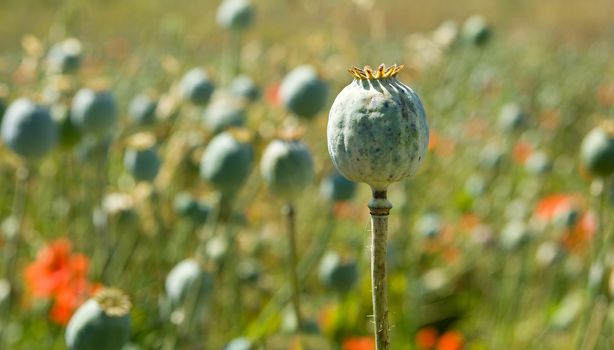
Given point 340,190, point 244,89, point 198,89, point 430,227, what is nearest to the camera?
point 340,190

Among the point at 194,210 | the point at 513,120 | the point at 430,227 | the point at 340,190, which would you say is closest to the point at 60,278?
the point at 194,210

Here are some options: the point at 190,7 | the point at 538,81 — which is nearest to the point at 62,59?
the point at 538,81

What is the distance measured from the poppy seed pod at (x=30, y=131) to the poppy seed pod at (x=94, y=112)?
18cm

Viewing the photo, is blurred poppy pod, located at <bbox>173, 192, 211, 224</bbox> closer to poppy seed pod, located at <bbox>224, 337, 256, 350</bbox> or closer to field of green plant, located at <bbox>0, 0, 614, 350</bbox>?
field of green plant, located at <bbox>0, 0, 614, 350</bbox>

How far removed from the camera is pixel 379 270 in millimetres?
551

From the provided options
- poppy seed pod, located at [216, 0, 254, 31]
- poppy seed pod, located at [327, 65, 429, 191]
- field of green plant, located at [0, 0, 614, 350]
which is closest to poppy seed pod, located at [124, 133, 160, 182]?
field of green plant, located at [0, 0, 614, 350]

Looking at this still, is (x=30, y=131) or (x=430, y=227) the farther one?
(x=430, y=227)

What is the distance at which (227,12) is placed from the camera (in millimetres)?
2037

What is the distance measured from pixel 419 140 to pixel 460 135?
3.04 metres

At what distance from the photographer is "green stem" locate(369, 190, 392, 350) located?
0.55 metres

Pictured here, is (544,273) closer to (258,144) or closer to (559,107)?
(258,144)

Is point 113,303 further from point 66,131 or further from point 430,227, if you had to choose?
point 430,227

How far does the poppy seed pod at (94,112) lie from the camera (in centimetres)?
144

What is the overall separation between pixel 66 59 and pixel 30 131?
1.94 feet
